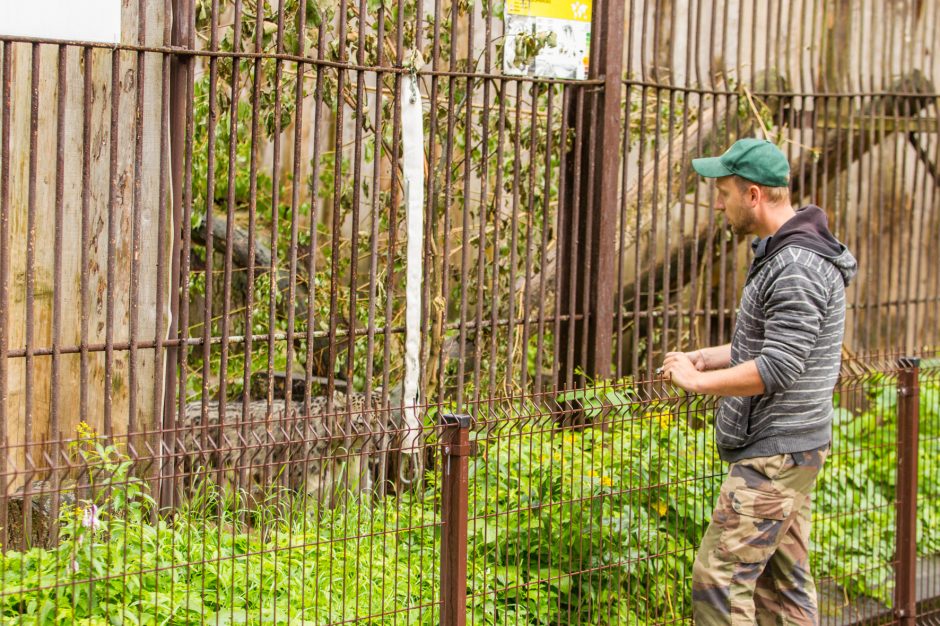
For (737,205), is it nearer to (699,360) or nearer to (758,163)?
(758,163)

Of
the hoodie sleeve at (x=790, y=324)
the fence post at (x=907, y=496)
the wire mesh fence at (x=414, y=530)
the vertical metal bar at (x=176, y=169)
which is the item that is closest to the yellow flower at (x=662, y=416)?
the wire mesh fence at (x=414, y=530)

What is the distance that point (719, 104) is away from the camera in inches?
308

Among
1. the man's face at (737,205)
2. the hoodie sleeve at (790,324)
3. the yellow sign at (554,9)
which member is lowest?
the hoodie sleeve at (790,324)

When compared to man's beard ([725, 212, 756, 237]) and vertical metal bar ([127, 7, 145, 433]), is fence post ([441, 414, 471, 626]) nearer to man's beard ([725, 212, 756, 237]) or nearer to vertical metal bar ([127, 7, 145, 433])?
→ man's beard ([725, 212, 756, 237])

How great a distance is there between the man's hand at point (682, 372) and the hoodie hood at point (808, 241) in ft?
1.40

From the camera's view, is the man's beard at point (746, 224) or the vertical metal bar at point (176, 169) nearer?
the man's beard at point (746, 224)

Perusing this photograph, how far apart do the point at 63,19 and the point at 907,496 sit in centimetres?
455

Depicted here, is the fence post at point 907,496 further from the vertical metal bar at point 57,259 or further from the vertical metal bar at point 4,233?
the vertical metal bar at point 4,233

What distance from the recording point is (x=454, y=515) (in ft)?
12.7

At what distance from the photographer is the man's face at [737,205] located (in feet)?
14.0

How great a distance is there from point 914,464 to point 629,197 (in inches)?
111

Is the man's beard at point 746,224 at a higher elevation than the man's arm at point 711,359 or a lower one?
higher

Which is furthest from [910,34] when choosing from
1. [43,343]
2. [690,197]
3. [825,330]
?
[43,343]

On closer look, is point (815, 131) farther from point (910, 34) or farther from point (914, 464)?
point (914, 464)
